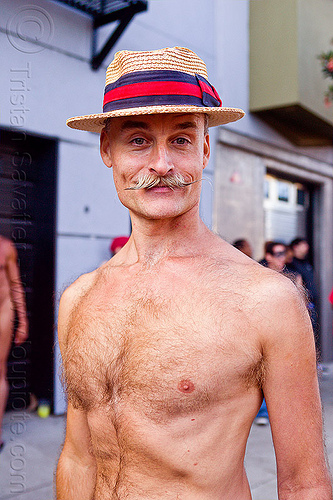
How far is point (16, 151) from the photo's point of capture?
519 cm

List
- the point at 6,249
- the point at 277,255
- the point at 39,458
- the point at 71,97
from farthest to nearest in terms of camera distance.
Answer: the point at 277,255, the point at 71,97, the point at 6,249, the point at 39,458

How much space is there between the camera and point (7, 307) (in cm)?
427

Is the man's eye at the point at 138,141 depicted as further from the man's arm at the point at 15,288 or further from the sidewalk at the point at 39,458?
the man's arm at the point at 15,288

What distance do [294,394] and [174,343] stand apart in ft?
1.18

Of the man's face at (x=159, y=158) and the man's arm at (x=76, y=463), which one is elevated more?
the man's face at (x=159, y=158)

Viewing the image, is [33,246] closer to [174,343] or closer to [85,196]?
[85,196]

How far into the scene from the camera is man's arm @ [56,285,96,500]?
156cm

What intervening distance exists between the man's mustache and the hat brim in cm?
19

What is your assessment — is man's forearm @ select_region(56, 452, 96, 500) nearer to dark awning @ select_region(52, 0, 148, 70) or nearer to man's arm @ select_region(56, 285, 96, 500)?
man's arm @ select_region(56, 285, 96, 500)

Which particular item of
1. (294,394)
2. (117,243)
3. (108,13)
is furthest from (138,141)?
(108,13)

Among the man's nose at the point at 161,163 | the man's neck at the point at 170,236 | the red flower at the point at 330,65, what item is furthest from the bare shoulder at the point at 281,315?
the red flower at the point at 330,65

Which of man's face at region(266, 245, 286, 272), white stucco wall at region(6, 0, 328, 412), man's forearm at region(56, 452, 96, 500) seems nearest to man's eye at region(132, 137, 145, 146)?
man's forearm at region(56, 452, 96, 500)

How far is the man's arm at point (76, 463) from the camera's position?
1557 millimetres

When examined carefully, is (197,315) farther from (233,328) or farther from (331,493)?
(331,493)
